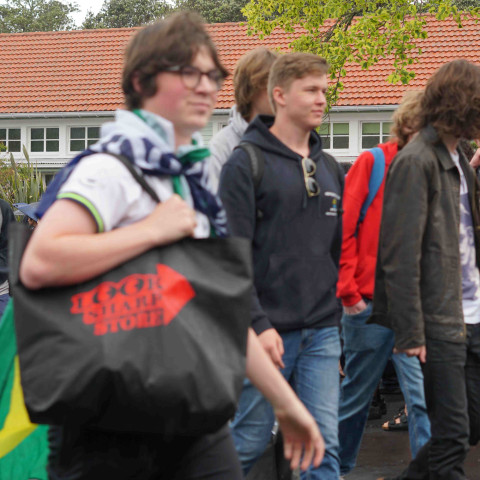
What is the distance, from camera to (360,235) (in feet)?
17.2

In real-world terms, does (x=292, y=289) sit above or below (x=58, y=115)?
above

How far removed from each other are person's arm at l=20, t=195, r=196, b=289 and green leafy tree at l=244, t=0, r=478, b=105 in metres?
14.7

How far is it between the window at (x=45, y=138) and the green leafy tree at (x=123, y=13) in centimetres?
3302

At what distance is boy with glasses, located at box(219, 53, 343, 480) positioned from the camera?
4.12 metres

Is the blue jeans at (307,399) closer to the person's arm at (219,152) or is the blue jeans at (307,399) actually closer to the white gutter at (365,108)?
the person's arm at (219,152)

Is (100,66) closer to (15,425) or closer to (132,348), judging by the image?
(15,425)

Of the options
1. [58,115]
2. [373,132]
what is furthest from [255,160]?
[58,115]

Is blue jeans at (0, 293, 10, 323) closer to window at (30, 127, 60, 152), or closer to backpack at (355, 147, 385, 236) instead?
backpack at (355, 147, 385, 236)

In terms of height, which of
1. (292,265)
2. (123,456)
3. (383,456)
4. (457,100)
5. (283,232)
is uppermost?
(457,100)

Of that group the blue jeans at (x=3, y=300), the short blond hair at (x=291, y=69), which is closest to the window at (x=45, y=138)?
the blue jeans at (x=3, y=300)

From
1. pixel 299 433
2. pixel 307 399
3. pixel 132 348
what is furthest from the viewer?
pixel 307 399

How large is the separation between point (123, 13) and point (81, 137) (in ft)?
119

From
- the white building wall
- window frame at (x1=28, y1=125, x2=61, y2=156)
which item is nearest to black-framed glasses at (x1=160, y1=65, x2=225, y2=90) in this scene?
the white building wall

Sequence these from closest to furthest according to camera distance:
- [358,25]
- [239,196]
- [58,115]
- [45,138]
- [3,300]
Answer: [239,196] < [3,300] < [358,25] < [58,115] < [45,138]
